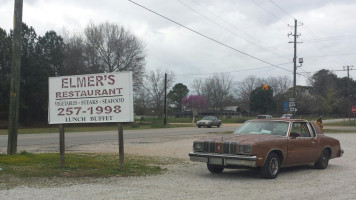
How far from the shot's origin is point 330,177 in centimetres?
956

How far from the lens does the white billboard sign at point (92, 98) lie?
9.92m

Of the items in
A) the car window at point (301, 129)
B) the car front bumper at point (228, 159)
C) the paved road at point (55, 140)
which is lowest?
the paved road at point (55, 140)

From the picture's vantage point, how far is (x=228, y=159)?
29.1ft

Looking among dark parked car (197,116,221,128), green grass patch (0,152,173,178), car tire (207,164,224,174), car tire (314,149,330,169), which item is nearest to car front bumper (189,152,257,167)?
car tire (207,164,224,174)

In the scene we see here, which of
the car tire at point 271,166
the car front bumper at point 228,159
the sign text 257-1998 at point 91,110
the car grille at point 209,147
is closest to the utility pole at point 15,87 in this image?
the sign text 257-1998 at point 91,110

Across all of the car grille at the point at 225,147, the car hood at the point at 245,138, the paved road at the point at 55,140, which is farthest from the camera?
the paved road at the point at 55,140

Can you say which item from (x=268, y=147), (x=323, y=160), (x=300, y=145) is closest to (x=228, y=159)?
(x=268, y=147)

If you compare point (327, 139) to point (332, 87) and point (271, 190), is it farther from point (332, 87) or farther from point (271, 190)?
point (332, 87)

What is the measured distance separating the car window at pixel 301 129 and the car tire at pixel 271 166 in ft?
4.09

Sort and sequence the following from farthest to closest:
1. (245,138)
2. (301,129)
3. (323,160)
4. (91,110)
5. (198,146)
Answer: (323,160) → (301,129) → (91,110) → (198,146) → (245,138)

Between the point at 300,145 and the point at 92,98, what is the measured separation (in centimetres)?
568

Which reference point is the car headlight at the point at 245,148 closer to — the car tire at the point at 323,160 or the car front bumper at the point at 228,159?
the car front bumper at the point at 228,159

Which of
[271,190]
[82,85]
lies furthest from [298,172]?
[82,85]

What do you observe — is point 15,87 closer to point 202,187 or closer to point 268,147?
point 202,187
